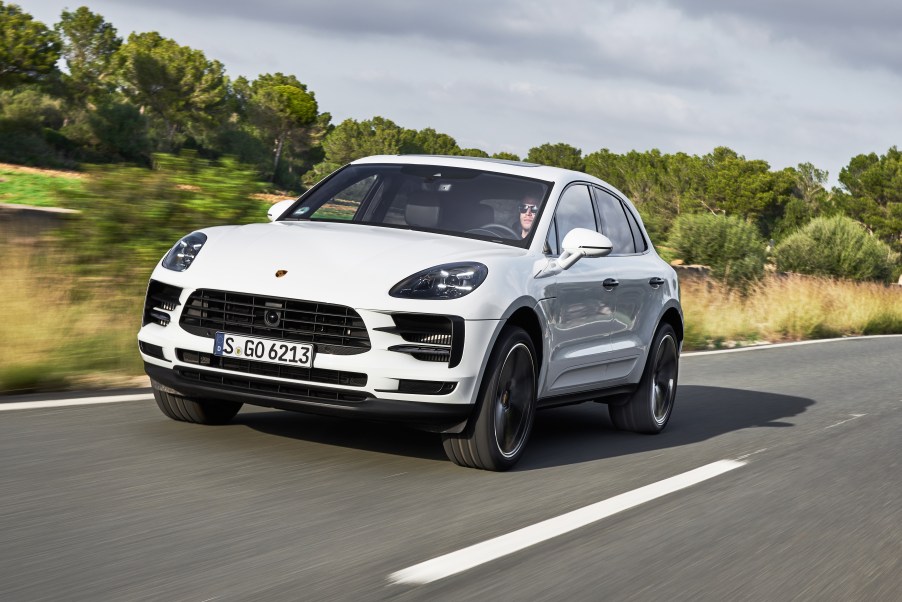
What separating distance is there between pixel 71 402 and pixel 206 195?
517cm

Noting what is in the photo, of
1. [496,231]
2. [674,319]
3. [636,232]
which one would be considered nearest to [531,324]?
[496,231]

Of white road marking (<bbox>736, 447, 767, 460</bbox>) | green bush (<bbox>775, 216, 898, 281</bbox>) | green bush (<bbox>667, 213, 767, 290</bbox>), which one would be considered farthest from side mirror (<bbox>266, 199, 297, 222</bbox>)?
green bush (<bbox>775, 216, 898, 281</bbox>)

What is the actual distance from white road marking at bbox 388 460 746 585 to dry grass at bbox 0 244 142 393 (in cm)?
396

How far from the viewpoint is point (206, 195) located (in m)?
12.3

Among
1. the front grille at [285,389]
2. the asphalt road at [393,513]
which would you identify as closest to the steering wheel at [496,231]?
the asphalt road at [393,513]

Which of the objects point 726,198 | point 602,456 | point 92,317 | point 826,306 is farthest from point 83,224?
point 726,198

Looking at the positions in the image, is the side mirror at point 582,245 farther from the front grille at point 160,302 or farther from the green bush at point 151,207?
the green bush at point 151,207

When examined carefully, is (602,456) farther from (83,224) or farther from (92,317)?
(83,224)

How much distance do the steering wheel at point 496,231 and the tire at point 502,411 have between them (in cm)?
71

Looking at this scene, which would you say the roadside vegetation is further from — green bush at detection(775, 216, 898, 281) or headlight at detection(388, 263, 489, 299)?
headlight at detection(388, 263, 489, 299)

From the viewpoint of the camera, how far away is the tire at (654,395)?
8367mm

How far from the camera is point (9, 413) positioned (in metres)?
6.85

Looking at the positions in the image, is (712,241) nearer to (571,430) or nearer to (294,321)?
(571,430)

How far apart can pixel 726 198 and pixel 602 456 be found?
10960 cm
